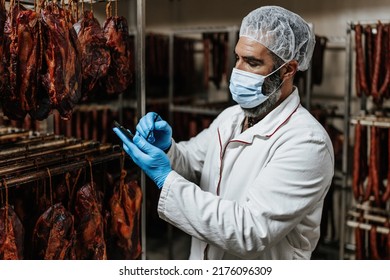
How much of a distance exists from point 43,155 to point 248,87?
932 mm

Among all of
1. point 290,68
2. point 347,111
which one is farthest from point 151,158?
point 347,111

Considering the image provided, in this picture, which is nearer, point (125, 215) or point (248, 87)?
point (248, 87)

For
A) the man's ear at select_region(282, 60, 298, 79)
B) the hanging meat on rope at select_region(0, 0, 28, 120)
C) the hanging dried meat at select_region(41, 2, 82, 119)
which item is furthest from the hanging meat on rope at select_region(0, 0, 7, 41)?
the man's ear at select_region(282, 60, 298, 79)

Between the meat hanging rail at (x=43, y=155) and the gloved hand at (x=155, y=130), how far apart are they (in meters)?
0.20

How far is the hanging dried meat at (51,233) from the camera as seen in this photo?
5.99 feet

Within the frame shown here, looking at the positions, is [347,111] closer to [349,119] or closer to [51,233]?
[349,119]

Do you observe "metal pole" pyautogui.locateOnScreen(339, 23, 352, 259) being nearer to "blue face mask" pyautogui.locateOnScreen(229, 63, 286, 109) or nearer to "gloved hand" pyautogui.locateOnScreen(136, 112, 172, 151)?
"blue face mask" pyautogui.locateOnScreen(229, 63, 286, 109)

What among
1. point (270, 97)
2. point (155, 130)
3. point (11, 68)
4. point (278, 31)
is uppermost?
point (278, 31)

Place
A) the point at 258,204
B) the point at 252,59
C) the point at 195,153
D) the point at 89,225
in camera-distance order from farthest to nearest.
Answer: the point at 195,153 < the point at 89,225 < the point at 252,59 < the point at 258,204

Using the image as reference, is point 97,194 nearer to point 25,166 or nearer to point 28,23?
point 25,166

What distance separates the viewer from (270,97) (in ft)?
6.46

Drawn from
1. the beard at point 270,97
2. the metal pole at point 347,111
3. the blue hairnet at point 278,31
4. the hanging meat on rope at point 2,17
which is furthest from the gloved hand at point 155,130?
the metal pole at point 347,111

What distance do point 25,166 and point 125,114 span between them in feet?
8.19

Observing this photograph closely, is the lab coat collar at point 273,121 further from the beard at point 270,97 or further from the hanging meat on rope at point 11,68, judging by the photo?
the hanging meat on rope at point 11,68
